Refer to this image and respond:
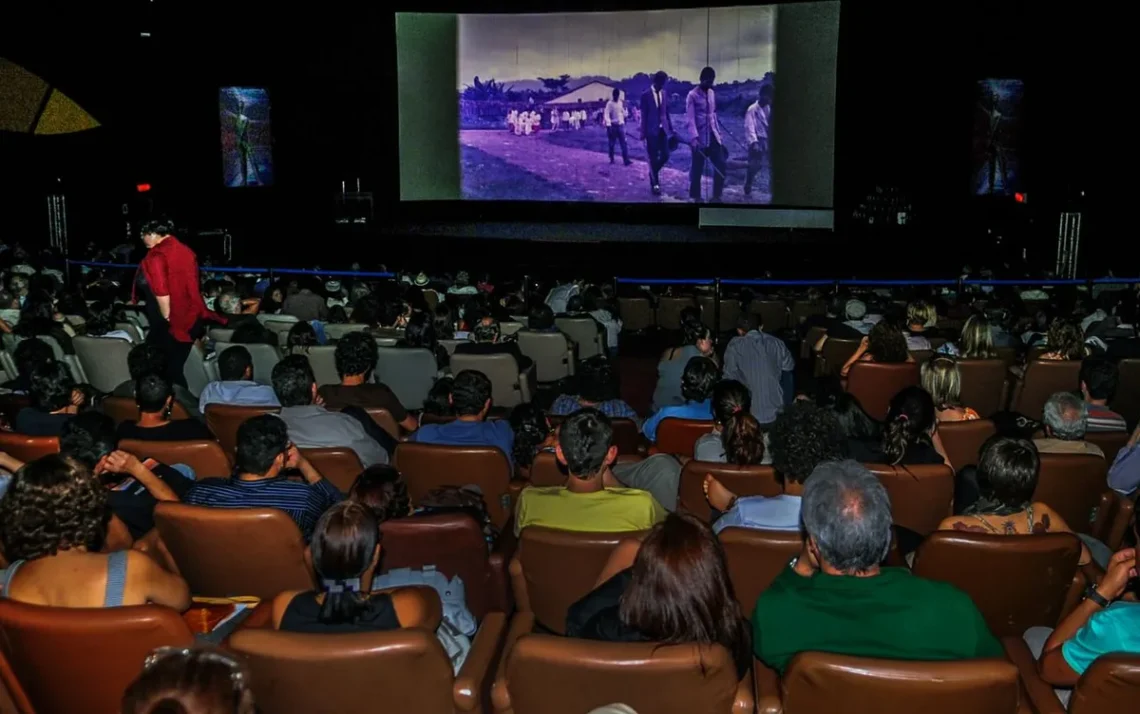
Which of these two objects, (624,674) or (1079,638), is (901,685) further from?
(1079,638)

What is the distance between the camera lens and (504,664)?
2896 mm

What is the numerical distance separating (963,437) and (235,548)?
3.43 metres

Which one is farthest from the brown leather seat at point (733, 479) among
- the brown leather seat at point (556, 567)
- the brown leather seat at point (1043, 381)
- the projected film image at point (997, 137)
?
the projected film image at point (997, 137)

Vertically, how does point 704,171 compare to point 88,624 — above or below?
above

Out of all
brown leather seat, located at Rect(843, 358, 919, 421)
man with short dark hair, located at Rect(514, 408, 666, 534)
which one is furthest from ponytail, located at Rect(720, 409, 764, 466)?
brown leather seat, located at Rect(843, 358, 919, 421)

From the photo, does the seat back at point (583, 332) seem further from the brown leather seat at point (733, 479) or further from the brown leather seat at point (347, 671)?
the brown leather seat at point (347, 671)

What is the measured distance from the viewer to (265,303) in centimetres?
1082

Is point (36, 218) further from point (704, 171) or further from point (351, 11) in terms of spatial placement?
point (704, 171)

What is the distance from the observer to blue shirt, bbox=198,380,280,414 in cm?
574

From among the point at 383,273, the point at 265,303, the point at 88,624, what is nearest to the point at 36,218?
the point at 383,273

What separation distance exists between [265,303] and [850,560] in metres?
8.96

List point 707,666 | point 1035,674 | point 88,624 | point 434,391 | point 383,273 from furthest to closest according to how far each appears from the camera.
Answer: point 383,273, point 434,391, point 1035,674, point 88,624, point 707,666

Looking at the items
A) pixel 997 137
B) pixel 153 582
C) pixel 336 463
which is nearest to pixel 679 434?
pixel 336 463

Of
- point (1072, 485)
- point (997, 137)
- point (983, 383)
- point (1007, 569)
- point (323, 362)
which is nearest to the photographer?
point (1007, 569)
